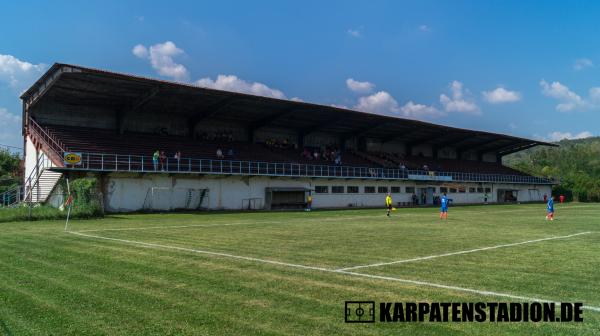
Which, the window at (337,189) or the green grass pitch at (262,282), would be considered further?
the window at (337,189)

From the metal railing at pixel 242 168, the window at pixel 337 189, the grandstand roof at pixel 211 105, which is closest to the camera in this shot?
the metal railing at pixel 242 168

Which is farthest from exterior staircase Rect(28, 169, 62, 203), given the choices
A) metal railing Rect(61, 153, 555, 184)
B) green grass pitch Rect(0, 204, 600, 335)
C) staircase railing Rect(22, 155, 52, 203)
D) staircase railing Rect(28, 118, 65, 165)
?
green grass pitch Rect(0, 204, 600, 335)

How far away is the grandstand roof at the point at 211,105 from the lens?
37.3 metres

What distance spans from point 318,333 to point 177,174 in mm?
35159

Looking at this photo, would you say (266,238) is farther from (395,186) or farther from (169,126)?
(395,186)

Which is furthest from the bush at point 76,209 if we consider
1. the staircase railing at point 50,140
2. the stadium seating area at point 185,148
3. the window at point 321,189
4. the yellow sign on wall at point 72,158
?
the window at point 321,189

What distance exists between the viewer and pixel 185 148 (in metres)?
43.8

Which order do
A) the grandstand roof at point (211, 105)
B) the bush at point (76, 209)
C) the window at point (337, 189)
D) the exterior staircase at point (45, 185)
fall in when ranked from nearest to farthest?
the bush at point (76, 209)
the exterior staircase at point (45, 185)
the grandstand roof at point (211, 105)
the window at point (337, 189)

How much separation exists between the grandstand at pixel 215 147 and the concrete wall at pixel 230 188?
0.09 m

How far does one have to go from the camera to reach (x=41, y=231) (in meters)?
19.2

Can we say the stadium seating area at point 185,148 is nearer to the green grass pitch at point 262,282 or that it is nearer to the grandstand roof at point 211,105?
the grandstand roof at point 211,105

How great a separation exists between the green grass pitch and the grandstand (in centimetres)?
2151

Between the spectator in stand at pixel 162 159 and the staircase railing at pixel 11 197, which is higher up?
the spectator in stand at pixel 162 159

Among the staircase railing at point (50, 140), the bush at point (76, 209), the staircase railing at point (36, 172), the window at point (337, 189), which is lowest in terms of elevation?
the bush at point (76, 209)
